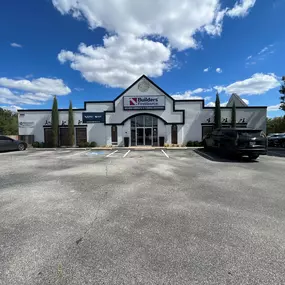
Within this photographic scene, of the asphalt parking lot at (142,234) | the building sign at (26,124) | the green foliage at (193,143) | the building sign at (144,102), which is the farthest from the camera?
the building sign at (26,124)

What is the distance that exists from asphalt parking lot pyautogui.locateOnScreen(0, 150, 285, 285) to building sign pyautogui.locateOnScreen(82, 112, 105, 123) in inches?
669

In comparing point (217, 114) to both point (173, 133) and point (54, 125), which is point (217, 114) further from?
point (54, 125)

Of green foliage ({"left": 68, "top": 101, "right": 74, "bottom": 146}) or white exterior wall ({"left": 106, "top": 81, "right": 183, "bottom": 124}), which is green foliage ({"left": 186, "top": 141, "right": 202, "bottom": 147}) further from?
green foliage ({"left": 68, "top": 101, "right": 74, "bottom": 146})

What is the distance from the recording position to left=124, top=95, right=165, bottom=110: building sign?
21.6 m

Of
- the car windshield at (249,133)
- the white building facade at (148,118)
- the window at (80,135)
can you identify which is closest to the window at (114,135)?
the white building facade at (148,118)

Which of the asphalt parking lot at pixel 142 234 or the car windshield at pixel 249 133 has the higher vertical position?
the car windshield at pixel 249 133

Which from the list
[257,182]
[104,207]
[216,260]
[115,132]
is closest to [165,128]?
[115,132]

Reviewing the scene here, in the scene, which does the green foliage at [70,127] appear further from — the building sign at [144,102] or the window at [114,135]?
the building sign at [144,102]

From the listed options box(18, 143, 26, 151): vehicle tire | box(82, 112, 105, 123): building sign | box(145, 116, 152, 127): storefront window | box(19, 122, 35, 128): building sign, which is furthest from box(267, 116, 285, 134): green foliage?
box(19, 122, 35, 128): building sign

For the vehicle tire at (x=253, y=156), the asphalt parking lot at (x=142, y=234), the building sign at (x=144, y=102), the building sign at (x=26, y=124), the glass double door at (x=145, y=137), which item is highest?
the building sign at (x=144, y=102)

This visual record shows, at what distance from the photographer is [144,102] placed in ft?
71.1

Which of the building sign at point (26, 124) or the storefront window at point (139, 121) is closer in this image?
the storefront window at point (139, 121)

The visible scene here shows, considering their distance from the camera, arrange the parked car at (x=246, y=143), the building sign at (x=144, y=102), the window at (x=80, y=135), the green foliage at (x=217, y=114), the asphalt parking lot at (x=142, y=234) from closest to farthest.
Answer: the asphalt parking lot at (x=142, y=234), the parked car at (x=246, y=143), the green foliage at (x=217, y=114), the building sign at (x=144, y=102), the window at (x=80, y=135)

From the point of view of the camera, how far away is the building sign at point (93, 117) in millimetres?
21953
